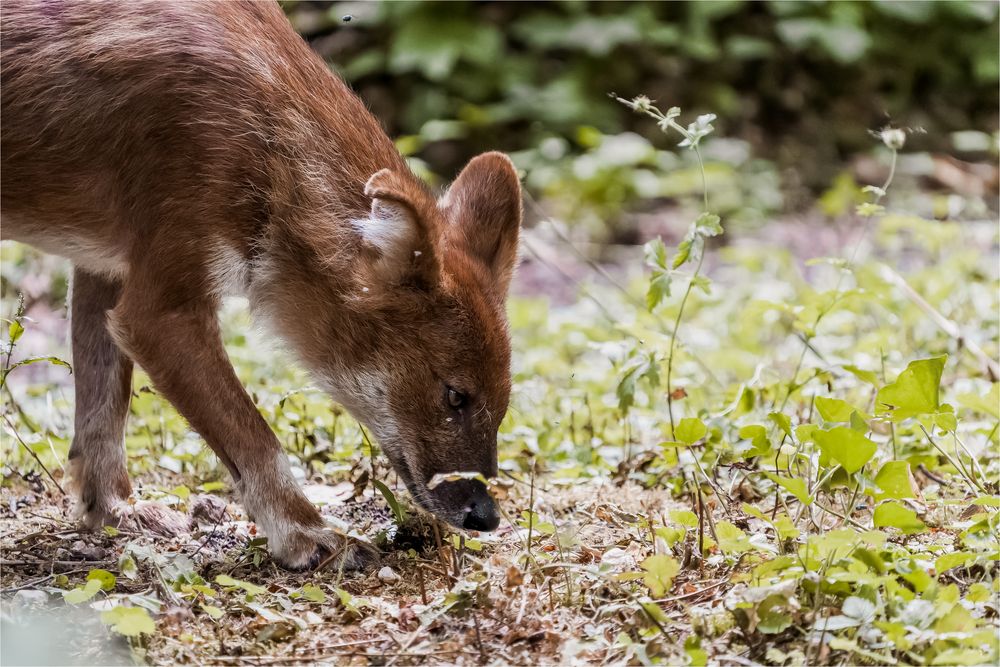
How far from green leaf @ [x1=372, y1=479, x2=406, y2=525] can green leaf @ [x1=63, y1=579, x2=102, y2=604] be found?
1186 millimetres

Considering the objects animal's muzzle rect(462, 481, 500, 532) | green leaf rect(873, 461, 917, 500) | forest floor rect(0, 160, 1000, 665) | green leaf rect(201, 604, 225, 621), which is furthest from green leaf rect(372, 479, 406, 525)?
green leaf rect(873, 461, 917, 500)

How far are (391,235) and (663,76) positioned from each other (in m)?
9.58

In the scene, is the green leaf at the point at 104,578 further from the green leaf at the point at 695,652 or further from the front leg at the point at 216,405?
the green leaf at the point at 695,652

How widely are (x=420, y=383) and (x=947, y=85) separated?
1187cm

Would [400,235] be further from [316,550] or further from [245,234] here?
[316,550]

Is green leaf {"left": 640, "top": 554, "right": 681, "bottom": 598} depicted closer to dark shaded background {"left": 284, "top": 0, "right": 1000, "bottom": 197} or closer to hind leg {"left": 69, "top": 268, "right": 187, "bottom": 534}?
hind leg {"left": 69, "top": 268, "right": 187, "bottom": 534}

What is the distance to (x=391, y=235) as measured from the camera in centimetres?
479

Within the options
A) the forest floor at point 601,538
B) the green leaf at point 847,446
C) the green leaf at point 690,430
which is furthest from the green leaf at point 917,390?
the green leaf at point 690,430

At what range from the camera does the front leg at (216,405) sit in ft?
15.6

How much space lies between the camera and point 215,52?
4.86 metres

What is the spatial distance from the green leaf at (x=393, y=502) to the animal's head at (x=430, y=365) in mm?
143

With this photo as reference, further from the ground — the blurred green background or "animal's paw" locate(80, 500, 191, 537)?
"animal's paw" locate(80, 500, 191, 537)

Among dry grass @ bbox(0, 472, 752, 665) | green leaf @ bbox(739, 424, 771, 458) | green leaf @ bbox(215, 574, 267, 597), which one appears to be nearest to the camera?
dry grass @ bbox(0, 472, 752, 665)

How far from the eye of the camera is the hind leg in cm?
518
